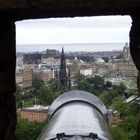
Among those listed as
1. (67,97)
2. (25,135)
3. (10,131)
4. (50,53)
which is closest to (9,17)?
(10,131)

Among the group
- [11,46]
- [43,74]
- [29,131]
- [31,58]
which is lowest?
[29,131]

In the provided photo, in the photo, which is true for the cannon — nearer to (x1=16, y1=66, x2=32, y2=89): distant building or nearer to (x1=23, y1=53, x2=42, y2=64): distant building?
(x1=16, y1=66, x2=32, y2=89): distant building

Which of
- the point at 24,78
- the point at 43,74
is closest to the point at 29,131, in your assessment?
the point at 24,78

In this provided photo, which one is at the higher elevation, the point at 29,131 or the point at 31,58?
the point at 31,58

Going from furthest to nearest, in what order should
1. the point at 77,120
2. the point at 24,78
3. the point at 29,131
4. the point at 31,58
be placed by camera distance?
the point at 31,58
the point at 24,78
the point at 29,131
the point at 77,120

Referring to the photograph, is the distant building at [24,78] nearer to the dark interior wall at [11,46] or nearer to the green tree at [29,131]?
the green tree at [29,131]

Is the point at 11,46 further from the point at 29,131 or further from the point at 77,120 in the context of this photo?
the point at 29,131

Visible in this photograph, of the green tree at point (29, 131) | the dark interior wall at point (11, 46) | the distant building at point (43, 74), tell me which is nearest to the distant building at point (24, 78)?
the distant building at point (43, 74)

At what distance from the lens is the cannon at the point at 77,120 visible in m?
5.62

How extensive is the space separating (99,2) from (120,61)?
344ft

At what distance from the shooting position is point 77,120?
7109 millimetres

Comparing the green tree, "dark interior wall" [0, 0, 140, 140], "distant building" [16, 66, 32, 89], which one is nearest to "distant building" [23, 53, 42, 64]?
"distant building" [16, 66, 32, 89]

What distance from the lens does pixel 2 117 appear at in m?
3.24

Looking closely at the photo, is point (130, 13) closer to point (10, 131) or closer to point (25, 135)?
point (10, 131)
